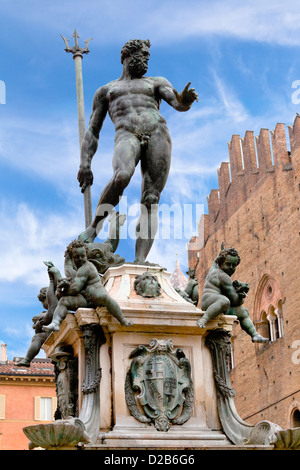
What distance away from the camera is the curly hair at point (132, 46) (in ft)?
24.7

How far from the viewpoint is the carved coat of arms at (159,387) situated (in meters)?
6.11

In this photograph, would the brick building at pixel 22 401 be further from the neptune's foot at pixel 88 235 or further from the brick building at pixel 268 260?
the neptune's foot at pixel 88 235

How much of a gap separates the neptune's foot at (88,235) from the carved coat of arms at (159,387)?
133 centimetres

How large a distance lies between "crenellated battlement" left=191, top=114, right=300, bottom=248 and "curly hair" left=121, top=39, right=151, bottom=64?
23.5 metres

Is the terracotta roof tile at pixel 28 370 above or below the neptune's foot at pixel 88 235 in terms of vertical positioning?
above

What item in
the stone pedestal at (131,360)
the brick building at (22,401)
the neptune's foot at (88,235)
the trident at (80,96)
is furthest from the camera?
the brick building at (22,401)

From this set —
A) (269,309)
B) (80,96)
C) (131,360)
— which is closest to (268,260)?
(269,309)

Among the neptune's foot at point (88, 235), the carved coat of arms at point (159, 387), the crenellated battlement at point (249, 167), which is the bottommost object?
the carved coat of arms at point (159, 387)

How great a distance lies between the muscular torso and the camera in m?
7.32

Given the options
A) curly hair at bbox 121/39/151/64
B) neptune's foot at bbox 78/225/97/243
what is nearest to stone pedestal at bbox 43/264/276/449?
neptune's foot at bbox 78/225/97/243

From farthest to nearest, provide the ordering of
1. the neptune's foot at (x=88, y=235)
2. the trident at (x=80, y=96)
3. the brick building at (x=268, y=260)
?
the brick building at (x=268, y=260) < the trident at (x=80, y=96) < the neptune's foot at (x=88, y=235)

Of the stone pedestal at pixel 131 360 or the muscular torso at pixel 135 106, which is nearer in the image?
the stone pedestal at pixel 131 360

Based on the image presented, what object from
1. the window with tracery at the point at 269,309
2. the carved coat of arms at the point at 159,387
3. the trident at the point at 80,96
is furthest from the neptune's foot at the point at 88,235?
the window with tracery at the point at 269,309
